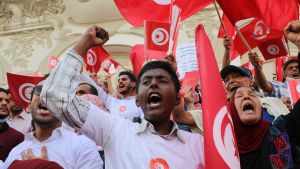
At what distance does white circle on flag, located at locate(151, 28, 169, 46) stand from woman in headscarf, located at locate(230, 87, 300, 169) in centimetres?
160

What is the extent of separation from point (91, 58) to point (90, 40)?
344cm

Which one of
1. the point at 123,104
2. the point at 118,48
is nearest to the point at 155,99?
the point at 123,104

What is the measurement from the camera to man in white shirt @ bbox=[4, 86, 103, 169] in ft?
6.56

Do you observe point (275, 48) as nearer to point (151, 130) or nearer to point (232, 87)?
point (232, 87)

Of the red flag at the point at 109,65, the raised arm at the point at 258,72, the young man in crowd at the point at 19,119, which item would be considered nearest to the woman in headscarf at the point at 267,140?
the raised arm at the point at 258,72

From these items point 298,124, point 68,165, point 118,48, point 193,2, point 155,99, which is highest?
point 118,48

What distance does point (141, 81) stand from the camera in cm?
163

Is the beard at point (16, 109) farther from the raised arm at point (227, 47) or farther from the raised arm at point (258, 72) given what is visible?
the raised arm at point (258, 72)

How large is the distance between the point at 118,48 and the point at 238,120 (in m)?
6.86

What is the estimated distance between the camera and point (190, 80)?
3.36 meters

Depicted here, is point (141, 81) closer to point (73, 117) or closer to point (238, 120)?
point (73, 117)

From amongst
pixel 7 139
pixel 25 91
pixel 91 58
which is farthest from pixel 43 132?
pixel 91 58

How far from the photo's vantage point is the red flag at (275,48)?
340 cm

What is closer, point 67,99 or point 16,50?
point 67,99
